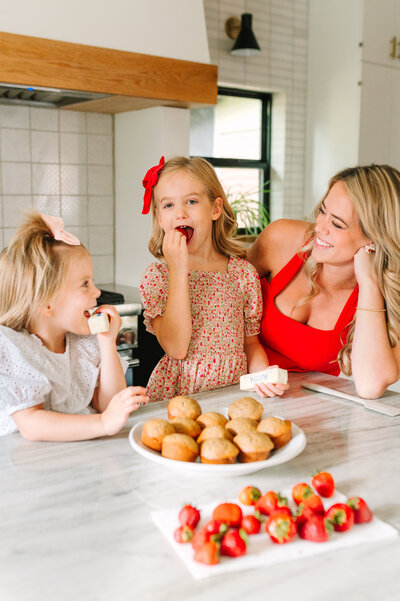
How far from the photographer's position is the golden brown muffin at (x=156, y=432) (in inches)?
39.9

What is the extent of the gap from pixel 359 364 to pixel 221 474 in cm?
70

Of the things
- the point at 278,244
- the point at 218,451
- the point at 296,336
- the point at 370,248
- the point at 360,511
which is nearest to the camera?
the point at 360,511

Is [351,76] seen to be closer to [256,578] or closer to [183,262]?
[183,262]

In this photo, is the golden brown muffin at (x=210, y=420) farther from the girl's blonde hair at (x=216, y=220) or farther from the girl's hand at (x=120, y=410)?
the girl's blonde hair at (x=216, y=220)

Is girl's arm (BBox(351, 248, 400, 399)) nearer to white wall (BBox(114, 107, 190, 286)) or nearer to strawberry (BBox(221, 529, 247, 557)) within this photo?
strawberry (BBox(221, 529, 247, 557))

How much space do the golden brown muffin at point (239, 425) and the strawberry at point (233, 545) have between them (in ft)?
0.85

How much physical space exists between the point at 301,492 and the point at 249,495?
0.08 metres

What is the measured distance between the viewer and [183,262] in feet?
5.24

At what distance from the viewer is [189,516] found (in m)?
0.81

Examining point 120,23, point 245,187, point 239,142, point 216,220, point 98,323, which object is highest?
point 120,23

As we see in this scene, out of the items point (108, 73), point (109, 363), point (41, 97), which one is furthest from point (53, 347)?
point (41, 97)

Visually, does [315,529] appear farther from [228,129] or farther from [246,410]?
[228,129]

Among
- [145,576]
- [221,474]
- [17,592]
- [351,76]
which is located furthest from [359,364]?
[351,76]

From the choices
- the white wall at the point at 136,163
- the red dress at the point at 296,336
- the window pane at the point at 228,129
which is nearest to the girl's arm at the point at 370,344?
the red dress at the point at 296,336
